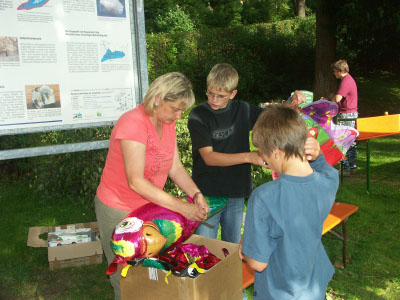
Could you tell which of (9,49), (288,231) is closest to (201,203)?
(288,231)

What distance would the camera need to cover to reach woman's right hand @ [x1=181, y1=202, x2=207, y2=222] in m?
2.18

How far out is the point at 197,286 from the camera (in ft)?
5.96

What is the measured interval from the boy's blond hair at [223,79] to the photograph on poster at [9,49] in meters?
1.16

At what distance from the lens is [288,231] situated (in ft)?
5.71

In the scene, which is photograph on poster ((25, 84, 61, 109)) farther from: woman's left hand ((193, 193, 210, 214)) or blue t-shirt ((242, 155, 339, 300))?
blue t-shirt ((242, 155, 339, 300))

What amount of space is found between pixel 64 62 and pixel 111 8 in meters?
0.50

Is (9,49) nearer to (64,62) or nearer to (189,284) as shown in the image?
(64,62)

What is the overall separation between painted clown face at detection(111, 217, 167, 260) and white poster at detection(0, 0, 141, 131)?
116 centimetres

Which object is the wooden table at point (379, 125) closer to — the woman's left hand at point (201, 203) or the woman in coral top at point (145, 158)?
the woman's left hand at point (201, 203)

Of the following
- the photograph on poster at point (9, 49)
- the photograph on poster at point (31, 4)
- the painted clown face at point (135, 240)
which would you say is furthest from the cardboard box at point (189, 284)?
the photograph on poster at point (31, 4)

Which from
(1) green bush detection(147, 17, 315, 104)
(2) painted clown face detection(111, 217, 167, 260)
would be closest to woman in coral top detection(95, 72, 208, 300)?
(2) painted clown face detection(111, 217, 167, 260)

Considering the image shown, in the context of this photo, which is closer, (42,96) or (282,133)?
(282,133)

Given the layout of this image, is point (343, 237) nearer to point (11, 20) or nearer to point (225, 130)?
point (225, 130)

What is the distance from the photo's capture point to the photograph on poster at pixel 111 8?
2805 millimetres
